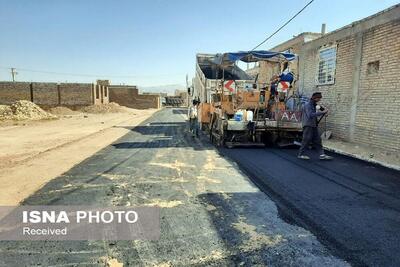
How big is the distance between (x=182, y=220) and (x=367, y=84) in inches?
349

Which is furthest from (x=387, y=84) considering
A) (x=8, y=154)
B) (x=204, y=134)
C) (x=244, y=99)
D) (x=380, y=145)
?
(x=8, y=154)

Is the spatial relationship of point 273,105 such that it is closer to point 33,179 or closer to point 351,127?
point 351,127

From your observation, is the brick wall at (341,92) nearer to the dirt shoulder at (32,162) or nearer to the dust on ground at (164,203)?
the dirt shoulder at (32,162)

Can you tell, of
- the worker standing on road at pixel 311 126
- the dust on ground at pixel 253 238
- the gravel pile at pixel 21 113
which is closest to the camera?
the dust on ground at pixel 253 238

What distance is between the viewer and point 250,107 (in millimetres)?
11750

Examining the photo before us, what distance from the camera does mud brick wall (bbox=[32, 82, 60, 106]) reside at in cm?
3544

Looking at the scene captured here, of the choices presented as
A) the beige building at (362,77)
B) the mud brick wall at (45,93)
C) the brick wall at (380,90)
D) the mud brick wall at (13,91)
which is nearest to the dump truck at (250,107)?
the beige building at (362,77)

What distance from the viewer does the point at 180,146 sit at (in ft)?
37.2

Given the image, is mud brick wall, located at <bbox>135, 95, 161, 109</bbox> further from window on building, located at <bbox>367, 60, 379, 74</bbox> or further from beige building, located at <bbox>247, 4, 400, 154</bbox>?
window on building, located at <bbox>367, 60, 379, 74</bbox>

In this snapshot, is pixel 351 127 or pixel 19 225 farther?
pixel 351 127

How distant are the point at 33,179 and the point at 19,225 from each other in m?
2.62

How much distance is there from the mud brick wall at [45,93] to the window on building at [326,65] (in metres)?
29.4

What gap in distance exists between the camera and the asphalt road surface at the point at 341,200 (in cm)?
376

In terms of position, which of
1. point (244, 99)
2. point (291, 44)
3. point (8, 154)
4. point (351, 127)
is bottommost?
point (8, 154)
